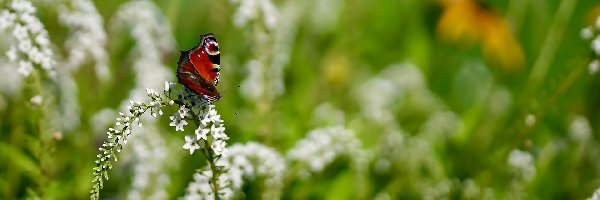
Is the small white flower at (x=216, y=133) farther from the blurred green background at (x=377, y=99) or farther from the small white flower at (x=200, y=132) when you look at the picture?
the blurred green background at (x=377, y=99)

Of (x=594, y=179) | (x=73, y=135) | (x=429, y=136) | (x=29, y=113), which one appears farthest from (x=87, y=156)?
(x=594, y=179)

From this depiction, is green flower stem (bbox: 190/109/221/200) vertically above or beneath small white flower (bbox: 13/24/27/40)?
beneath

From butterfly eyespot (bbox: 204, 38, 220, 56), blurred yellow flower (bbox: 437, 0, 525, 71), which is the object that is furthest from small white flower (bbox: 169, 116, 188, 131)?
blurred yellow flower (bbox: 437, 0, 525, 71)

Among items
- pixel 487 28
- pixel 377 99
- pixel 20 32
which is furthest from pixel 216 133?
pixel 487 28

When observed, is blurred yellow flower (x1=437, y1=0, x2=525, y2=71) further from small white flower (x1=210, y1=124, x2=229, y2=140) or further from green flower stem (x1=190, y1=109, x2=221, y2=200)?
small white flower (x1=210, y1=124, x2=229, y2=140)

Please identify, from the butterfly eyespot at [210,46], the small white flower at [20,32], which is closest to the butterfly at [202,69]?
the butterfly eyespot at [210,46]

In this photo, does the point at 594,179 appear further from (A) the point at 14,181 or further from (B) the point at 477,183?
(A) the point at 14,181
